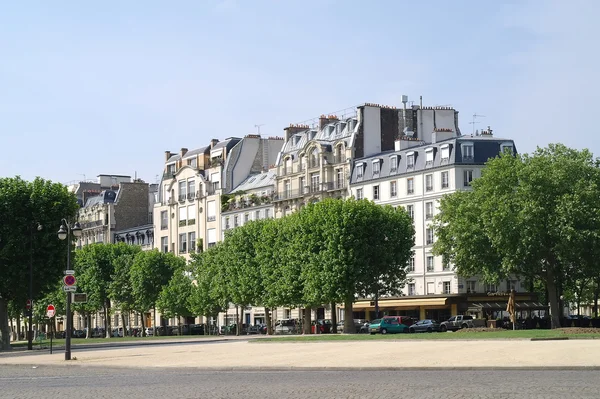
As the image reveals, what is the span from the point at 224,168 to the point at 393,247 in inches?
1796

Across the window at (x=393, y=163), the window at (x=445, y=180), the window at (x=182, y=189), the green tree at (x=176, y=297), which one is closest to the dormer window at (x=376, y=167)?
the window at (x=393, y=163)

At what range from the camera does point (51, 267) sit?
65.5 meters

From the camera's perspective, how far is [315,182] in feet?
344

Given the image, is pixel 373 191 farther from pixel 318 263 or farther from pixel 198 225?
pixel 198 225

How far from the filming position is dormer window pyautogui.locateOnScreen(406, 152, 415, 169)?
9431cm

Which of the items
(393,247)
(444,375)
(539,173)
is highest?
(539,173)

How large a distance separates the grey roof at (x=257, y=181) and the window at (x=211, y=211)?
3.09 metres

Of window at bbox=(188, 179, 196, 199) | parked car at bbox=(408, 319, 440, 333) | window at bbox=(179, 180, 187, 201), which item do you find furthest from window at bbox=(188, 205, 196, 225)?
parked car at bbox=(408, 319, 440, 333)

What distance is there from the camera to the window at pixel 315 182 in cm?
10412

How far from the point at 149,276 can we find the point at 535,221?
46538 mm

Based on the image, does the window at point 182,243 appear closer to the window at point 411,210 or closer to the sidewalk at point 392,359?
the window at point 411,210

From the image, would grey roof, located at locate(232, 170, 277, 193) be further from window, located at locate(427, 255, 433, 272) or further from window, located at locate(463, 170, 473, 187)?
window, located at locate(463, 170, 473, 187)

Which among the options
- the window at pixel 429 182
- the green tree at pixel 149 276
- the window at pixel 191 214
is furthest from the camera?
the window at pixel 191 214

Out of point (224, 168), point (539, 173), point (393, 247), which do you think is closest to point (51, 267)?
point (393, 247)
